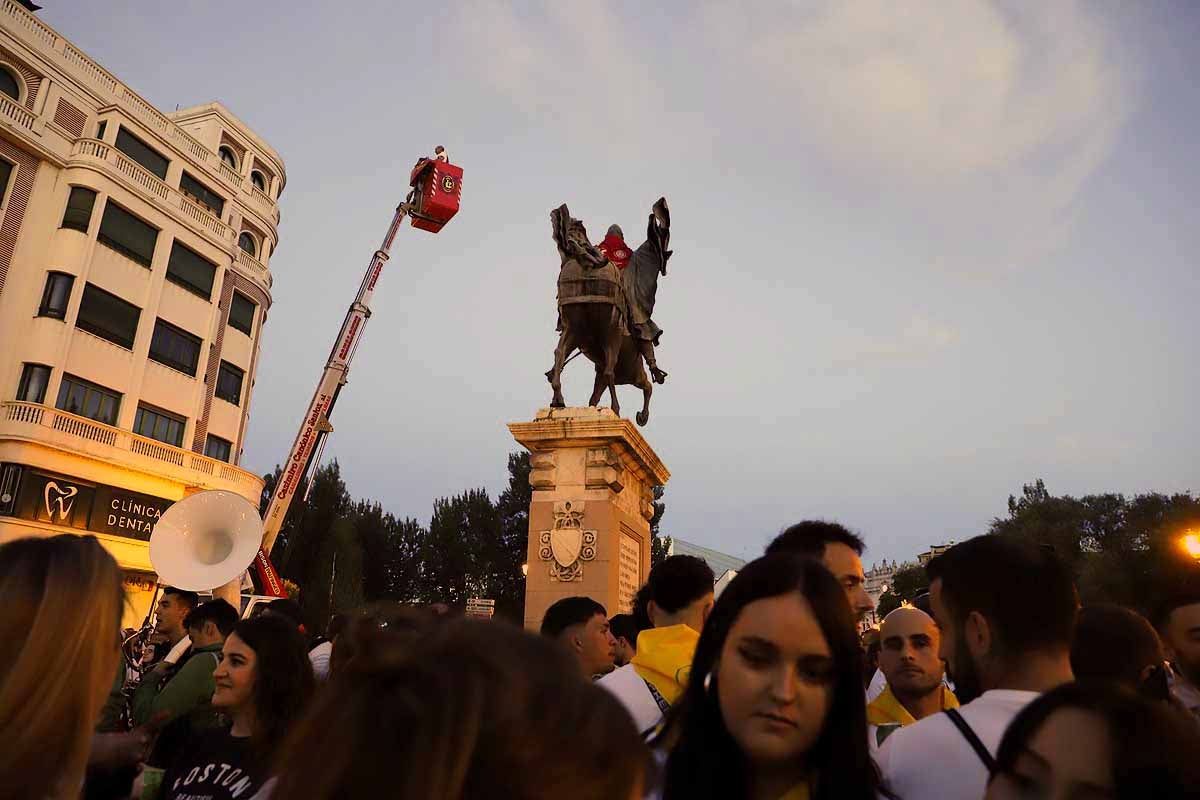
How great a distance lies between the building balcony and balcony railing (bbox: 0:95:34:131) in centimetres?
132

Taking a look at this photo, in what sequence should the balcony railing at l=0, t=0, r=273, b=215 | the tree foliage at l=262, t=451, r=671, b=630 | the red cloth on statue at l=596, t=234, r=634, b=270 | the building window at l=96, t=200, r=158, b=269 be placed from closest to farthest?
the red cloth on statue at l=596, t=234, r=634, b=270 → the balcony railing at l=0, t=0, r=273, b=215 → the building window at l=96, t=200, r=158, b=269 → the tree foliage at l=262, t=451, r=671, b=630

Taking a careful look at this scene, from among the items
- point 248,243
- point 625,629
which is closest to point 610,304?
point 625,629

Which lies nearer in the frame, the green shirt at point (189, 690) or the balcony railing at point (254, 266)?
the green shirt at point (189, 690)

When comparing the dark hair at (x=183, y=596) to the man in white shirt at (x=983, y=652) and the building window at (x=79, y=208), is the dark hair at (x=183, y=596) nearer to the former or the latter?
the man in white shirt at (x=983, y=652)

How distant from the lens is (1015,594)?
222cm

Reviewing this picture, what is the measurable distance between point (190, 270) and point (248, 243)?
3954 mm

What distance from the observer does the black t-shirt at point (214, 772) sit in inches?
107

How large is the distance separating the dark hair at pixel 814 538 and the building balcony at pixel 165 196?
27.0 meters

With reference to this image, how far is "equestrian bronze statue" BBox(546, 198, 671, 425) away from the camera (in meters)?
9.62

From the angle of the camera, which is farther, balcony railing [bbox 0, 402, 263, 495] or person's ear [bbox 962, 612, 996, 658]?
balcony railing [bbox 0, 402, 263, 495]

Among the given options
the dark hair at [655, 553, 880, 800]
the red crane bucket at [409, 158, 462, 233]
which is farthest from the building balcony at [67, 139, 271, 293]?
the dark hair at [655, 553, 880, 800]

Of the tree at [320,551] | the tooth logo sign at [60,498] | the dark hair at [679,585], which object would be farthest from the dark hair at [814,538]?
the tree at [320,551]

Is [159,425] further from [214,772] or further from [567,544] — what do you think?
[214,772]

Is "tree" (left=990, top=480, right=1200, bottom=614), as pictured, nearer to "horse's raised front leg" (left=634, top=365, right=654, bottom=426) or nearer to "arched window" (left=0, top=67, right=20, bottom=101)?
"horse's raised front leg" (left=634, top=365, right=654, bottom=426)
